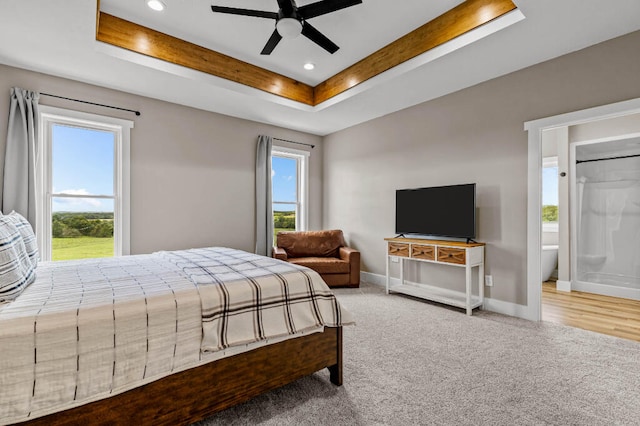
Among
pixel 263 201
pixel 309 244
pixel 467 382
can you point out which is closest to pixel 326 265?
pixel 309 244

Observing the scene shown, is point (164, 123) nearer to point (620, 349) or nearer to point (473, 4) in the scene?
point (473, 4)

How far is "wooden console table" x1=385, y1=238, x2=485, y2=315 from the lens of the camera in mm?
3344

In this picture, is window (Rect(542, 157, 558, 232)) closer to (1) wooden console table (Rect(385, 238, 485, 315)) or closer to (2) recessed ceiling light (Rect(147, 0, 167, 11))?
(1) wooden console table (Rect(385, 238, 485, 315))

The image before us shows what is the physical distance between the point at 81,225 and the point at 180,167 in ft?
4.42

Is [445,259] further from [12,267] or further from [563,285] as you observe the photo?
[12,267]

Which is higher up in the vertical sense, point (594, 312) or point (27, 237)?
point (27, 237)

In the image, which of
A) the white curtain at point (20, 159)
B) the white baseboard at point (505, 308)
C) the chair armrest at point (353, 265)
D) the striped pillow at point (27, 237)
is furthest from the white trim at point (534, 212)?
the white curtain at point (20, 159)

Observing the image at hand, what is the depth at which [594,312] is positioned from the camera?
11.3 feet

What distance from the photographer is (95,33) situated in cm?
262

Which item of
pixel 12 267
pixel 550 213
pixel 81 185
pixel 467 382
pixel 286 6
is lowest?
pixel 467 382

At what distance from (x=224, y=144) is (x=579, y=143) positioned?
17.2 feet

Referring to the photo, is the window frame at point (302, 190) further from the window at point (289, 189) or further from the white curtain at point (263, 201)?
the white curtain at point (263, 201)

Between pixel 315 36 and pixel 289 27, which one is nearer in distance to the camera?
pixel 289 27

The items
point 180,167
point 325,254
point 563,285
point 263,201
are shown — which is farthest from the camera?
point 325,254
